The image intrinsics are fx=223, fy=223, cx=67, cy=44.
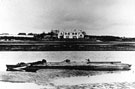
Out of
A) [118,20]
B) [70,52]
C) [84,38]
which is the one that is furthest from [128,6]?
[70,52]

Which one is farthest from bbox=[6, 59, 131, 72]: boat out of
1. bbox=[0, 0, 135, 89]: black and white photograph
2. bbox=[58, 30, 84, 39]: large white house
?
bbox=[58, 30, 84, 39]: large white house

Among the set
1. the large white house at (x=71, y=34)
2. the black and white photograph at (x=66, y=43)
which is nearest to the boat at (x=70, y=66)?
the black and white photograph at (x=66, y=43)

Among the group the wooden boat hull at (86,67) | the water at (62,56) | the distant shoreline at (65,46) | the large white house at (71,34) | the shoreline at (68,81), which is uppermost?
the large white house at (71,34)

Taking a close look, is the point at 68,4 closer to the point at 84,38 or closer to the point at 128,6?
the point at 84,38

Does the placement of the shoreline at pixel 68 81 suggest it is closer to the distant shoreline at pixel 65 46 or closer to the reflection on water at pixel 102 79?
the reflection on water at pixel 102 79

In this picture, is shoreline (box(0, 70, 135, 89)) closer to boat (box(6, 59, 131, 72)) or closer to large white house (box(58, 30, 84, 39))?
boat (box(6, 59, 131, 72))

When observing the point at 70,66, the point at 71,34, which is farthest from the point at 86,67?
the point at 71,34
